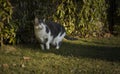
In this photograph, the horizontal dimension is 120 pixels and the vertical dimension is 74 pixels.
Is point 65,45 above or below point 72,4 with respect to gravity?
below

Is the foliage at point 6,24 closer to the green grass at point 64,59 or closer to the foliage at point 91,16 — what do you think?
the green grass at point 64,59

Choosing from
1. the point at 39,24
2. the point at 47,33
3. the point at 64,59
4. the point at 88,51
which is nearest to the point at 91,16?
the point at 88,51

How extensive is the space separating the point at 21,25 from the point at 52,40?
1383mm

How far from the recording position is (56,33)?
34.7 ft

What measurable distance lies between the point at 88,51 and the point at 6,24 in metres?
2.82

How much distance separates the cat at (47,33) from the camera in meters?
9.97

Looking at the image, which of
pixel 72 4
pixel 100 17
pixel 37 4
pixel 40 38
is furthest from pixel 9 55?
pixel 100 17

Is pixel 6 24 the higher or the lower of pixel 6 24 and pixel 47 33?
the higher

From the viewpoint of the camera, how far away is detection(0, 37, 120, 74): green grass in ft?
26.7

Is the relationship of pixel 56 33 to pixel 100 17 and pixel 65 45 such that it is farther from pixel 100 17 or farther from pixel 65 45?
pixel 100 17

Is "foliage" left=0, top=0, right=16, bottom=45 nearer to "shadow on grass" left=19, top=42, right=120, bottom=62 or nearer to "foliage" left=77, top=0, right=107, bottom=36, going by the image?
"shadow on grass" left=19, top=42, right=120, bottom=62

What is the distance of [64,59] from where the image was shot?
919 cm

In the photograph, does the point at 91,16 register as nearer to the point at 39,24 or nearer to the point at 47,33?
the point at 47,33

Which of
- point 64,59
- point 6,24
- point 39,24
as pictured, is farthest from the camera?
point 6,24
